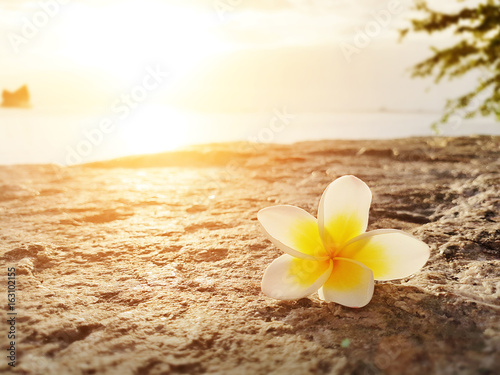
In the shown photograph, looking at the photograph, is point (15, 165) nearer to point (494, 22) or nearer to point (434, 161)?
point (434, 161)

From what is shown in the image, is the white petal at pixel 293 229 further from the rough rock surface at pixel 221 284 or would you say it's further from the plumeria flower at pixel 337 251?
the rough rock surface at pixel 221 284

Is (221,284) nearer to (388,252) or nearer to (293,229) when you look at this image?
(293,229)

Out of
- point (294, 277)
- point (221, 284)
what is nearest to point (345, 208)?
point (294, 277)

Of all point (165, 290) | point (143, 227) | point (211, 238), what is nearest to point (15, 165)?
point (143, 227)

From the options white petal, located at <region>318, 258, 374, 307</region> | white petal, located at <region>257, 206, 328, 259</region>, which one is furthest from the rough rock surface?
white petal, located at <region>257, 206, 328, 259</region>

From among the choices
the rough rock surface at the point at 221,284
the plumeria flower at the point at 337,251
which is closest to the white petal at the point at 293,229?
the plumeria flower at the point at 337,251

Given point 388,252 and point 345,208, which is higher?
point 345,208

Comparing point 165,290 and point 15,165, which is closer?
point 165,290
